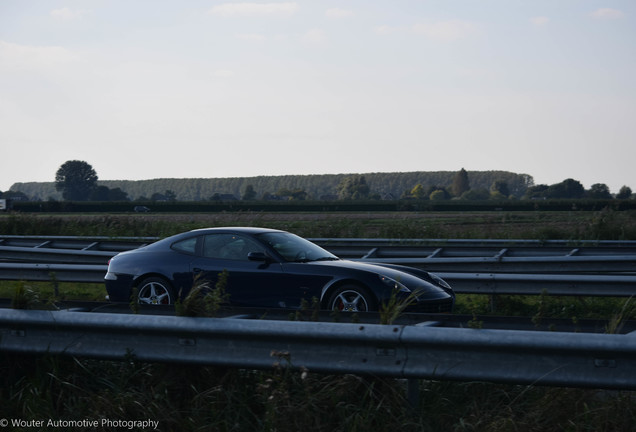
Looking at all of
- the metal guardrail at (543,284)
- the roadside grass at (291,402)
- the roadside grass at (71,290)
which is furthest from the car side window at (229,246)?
the roadside grass at (291,402)

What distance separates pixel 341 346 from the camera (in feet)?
14.3

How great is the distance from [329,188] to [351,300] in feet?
565

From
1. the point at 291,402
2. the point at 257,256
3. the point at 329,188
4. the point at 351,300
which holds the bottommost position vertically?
the point at 291,402

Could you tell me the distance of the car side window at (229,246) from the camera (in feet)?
28.9

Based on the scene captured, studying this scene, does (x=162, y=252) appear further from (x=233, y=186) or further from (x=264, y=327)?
(x=233, y=186)

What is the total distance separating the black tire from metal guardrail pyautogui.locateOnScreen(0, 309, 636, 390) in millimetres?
3412

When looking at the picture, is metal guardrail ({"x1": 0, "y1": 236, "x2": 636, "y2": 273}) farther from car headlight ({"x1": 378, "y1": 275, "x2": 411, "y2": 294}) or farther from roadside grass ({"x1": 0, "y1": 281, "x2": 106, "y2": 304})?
car headlight ({"x1": 378, "y1": 275, "x2": 411, "y2": 294})

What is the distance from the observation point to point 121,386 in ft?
16.0

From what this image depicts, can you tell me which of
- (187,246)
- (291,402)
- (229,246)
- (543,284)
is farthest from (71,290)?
(291,402)

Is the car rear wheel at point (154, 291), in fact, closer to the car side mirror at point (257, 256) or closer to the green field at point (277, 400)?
the car side mirror at point (257, 256)

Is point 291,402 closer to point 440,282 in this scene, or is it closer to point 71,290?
point 440,282

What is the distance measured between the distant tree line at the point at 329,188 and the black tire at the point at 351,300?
374 ft

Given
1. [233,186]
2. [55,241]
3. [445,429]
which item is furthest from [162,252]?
[233,186]

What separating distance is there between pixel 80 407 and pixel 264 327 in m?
1.35
